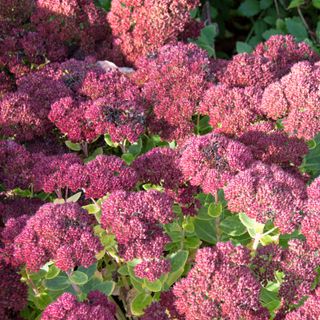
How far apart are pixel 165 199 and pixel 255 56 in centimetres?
115

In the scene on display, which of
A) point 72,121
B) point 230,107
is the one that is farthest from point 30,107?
point 230,107

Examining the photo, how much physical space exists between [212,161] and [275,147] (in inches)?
11.7

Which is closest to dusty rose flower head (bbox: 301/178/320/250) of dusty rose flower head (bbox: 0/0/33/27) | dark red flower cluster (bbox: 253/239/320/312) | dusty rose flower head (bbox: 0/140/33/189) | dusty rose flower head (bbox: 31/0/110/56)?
dark red flower cluster (bbox: 253/239/320/312)

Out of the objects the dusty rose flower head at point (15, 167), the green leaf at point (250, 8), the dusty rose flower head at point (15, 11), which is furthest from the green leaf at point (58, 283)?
the green leaf at point (250, 8)

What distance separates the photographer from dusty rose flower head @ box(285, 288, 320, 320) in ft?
5.29

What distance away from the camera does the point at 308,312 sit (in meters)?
1.62

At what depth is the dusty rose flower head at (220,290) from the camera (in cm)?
165

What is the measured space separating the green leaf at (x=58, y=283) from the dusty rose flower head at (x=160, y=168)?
445 millimetres

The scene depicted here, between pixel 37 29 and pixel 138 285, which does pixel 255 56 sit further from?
pixel 138 285

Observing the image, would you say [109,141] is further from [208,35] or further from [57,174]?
[208,35]

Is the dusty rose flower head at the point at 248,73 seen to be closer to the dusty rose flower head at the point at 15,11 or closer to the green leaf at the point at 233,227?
the green leaf at the point at 233,227

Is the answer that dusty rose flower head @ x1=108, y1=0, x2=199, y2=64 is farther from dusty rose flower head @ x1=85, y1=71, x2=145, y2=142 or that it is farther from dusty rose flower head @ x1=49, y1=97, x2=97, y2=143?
dusty rose flower head @ x1=49, y1=97, x2=97, y2=143

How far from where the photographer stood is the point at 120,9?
3080 mm

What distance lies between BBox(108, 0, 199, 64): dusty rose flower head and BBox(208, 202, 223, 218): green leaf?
1.11 m
